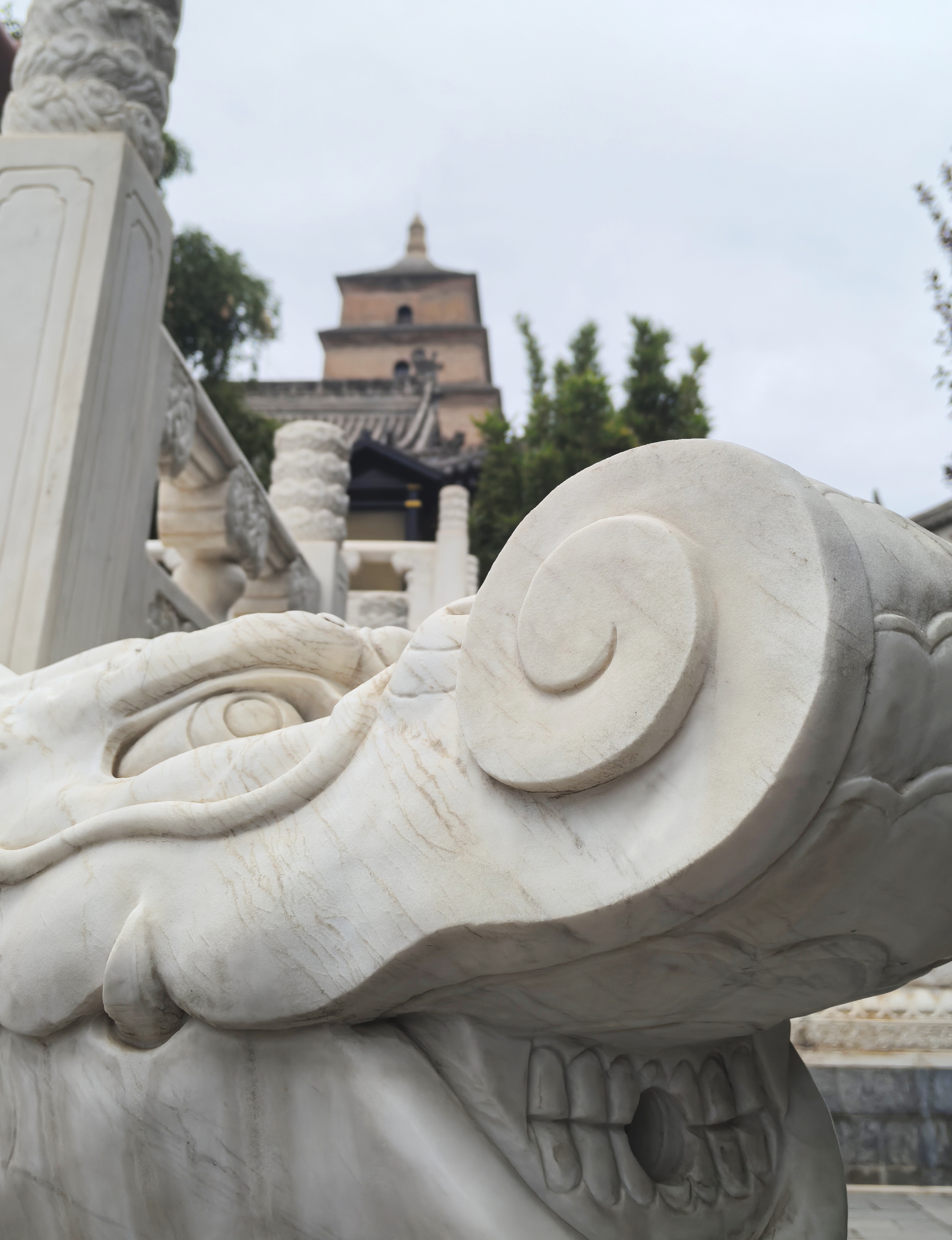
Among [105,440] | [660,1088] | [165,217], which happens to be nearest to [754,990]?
[660,1088]

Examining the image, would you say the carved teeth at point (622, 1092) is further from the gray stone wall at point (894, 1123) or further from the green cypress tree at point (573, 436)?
the green cypress tree at point (573, 436)

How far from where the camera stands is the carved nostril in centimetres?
110

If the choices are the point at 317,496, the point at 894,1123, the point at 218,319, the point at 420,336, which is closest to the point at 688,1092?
the point at 894,1123

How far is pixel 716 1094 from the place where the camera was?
3.83 ft

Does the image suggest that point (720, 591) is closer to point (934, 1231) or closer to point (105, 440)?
point (934, 1231)

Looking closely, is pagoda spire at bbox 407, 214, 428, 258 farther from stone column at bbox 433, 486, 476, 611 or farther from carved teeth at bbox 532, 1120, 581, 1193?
carved teeth at bbox 532, 1120, 581, 1193

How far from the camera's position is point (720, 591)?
0.85 metres

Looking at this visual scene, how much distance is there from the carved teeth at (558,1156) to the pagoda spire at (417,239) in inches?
1586

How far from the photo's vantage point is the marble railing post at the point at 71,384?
8.80 feet

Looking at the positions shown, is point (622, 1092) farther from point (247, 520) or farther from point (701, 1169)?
point (247, 520)

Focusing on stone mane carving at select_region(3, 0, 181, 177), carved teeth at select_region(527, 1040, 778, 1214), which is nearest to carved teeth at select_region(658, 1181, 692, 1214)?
carved teeth at select_region(527, 1040, 778, 1214)

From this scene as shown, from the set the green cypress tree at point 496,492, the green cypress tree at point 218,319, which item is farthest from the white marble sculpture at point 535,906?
the green cypress tree at point 218,319

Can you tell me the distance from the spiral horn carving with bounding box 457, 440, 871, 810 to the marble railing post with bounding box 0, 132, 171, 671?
2012 millimetres

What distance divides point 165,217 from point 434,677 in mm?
2804
